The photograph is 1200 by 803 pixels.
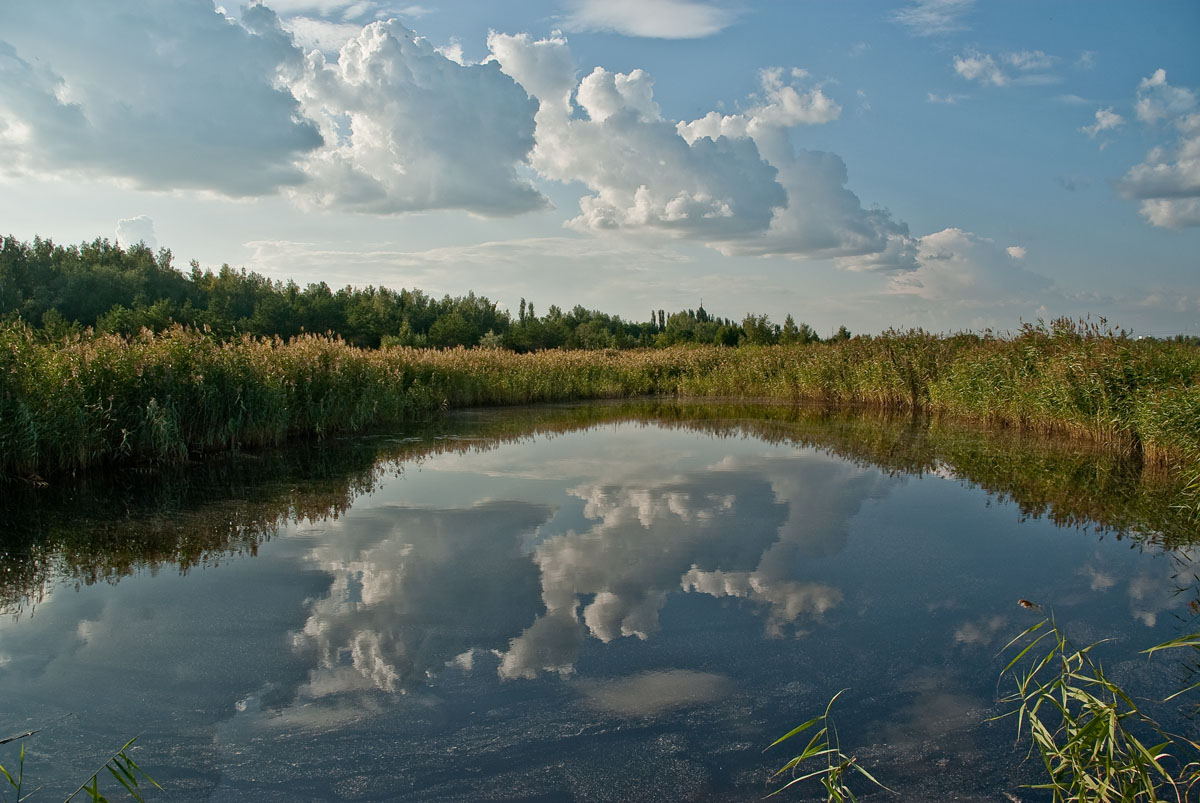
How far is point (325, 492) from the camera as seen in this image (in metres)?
8.98

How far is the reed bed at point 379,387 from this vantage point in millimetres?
9070

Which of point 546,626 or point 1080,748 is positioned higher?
point 1080,748

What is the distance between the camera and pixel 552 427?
16594mm

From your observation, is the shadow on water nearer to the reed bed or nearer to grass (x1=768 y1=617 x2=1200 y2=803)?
the reed bed

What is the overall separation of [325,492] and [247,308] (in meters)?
54.0

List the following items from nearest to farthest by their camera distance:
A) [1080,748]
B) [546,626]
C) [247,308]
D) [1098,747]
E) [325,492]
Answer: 1. [1098,747]
2. [1080,748]
3. [546,626]
4. [325,492]
5. [247,308]

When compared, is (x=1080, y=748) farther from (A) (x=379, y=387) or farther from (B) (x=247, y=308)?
(B) (x=247, y=308)

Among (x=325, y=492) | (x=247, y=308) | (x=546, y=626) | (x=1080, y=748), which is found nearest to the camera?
(x=1080, y=748)

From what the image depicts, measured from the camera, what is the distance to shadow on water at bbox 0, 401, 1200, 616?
21.0 feet

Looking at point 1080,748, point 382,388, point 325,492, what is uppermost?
point 382,388

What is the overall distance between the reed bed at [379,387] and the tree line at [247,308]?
10.5 m

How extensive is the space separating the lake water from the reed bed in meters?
0.77

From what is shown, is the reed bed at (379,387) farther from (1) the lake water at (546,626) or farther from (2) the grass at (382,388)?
(1) the lake water at (546,626)

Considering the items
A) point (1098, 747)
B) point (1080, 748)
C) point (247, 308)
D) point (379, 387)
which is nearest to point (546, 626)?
point (1080, 748)
